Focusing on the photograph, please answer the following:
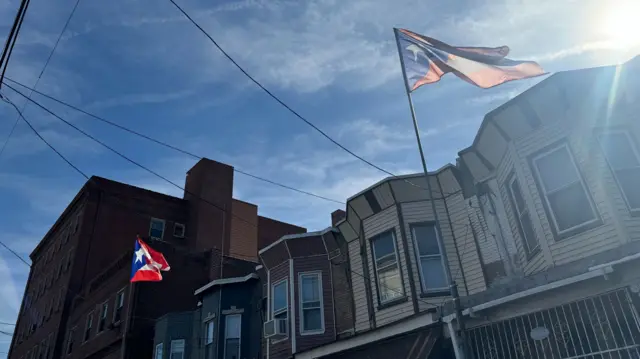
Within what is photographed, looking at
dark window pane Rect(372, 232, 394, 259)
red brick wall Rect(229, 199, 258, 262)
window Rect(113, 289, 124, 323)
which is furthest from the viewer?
red brick wall Rect(229, 199, 258, 262)

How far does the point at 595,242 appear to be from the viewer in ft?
30.5

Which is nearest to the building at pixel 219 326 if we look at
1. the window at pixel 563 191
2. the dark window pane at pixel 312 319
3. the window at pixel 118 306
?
the dark window pane at pixel 312 319

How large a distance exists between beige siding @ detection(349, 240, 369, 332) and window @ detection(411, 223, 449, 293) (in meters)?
2.29

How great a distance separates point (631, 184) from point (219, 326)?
1545cm

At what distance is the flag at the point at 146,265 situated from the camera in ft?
68.6

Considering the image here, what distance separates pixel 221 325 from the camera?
19625 mm

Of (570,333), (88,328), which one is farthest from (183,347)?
(570,333)

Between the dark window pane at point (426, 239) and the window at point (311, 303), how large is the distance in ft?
14.0

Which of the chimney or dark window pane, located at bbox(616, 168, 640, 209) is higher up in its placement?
the chimney

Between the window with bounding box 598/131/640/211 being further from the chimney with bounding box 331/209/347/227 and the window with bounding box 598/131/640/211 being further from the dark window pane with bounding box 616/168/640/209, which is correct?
the chimney with bounding box 331/209/347/227

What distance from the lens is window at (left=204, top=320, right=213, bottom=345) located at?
66.2 ft

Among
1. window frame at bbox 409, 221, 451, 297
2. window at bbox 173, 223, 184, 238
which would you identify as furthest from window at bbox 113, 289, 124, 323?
window frame at bbox 409, 221, 451, 297

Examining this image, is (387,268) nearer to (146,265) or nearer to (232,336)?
(232,336)

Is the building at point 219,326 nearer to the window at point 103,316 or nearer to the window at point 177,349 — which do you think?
the window at point 177,349
